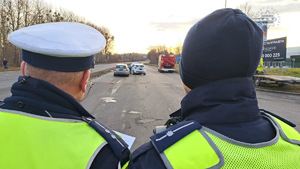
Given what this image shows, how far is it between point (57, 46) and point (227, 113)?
93 centimetres

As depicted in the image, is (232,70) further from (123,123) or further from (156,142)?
(123,123)

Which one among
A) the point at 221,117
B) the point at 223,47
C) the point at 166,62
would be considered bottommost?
the point at 166,62

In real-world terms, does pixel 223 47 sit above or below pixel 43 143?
above

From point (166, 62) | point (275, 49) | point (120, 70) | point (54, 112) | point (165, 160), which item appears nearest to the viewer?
point (165, 160)

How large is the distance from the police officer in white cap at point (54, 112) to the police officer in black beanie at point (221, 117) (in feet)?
0.75

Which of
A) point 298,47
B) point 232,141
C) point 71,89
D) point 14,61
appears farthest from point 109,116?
point 298,47

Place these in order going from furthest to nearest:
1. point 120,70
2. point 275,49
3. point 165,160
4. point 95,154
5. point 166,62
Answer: point 166,62, point 120,70, point 275,49, point 95,154, point 165,160

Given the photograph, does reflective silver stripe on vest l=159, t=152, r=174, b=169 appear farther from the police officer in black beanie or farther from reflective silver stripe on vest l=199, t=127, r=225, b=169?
reflective silver stripe on vest l=199, t=127, r=225, b=169

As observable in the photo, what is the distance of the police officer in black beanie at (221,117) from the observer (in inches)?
38.3

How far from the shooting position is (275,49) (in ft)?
71.3

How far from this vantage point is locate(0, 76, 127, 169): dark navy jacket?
3.61ft

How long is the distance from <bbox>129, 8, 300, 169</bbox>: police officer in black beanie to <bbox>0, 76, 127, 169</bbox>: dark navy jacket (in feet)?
0.46

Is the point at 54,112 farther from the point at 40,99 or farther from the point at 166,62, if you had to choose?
the point at 166,62

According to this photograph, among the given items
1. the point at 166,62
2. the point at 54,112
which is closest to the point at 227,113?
the point at 54,112
